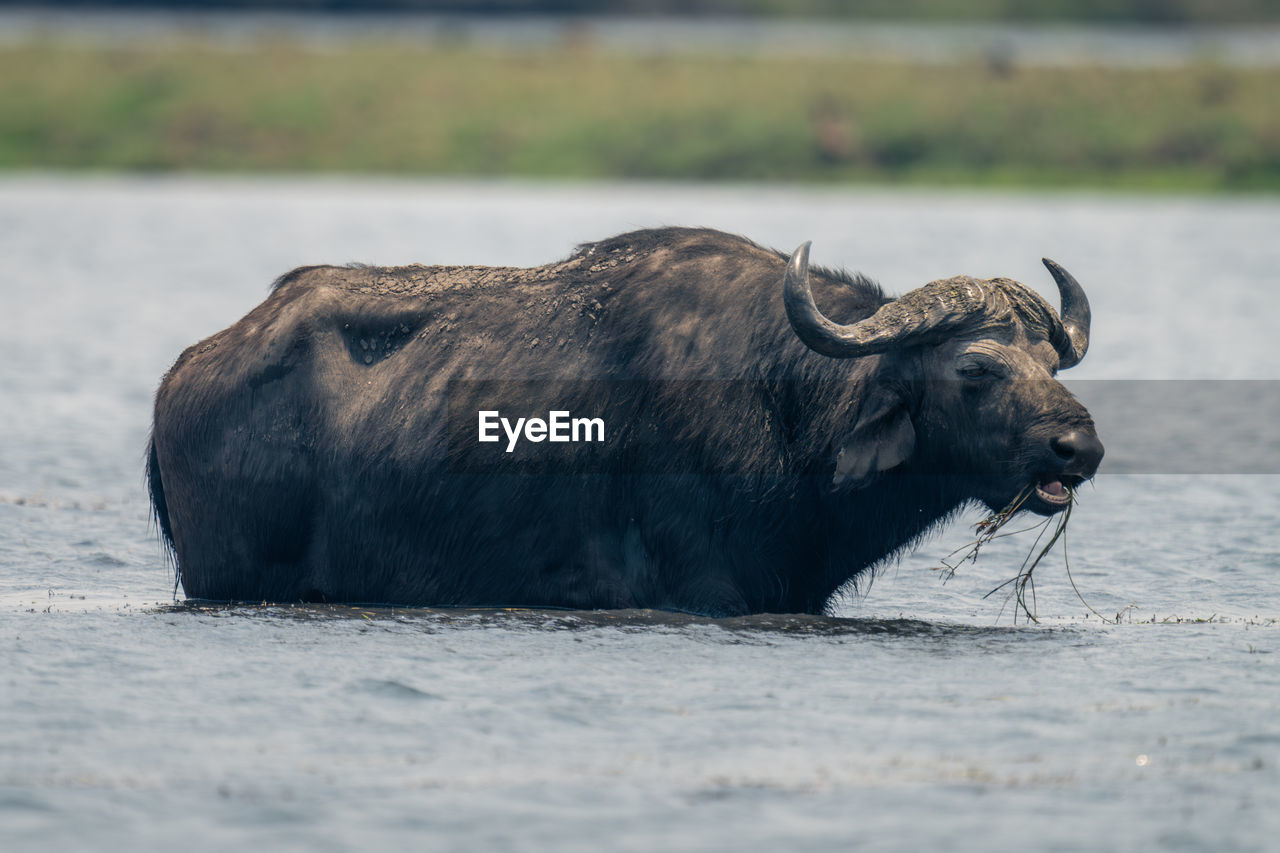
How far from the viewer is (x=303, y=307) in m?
9.45

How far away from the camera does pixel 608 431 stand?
29.9 feet

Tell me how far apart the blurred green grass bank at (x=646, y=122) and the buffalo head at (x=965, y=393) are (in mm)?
34507

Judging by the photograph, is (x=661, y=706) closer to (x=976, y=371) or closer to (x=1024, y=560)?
(x=976, y=371)

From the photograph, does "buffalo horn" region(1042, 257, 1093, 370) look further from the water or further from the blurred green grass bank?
the blurred green grass bank

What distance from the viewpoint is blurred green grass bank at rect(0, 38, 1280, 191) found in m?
43.7

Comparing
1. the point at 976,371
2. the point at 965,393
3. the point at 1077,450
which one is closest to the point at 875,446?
the point at 965,393

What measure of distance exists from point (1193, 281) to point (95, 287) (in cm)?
1691

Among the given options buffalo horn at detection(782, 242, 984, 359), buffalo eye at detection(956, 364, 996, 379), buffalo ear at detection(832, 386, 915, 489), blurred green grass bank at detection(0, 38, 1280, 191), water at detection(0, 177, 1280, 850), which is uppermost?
blurred green grass bank at detection(0, 38, 1280, 191)

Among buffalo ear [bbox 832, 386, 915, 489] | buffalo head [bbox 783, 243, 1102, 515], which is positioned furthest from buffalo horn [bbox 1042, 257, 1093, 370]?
buffalo ear [bbox 832, 386, 915, 489]

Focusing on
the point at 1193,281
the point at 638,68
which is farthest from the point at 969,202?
the point at 1193,281

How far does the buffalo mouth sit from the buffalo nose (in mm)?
84

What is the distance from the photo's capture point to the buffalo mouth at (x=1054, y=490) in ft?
27.9

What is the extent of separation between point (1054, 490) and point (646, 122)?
36590mm

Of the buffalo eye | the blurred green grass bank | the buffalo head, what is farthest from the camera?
the blurred green grass bank
